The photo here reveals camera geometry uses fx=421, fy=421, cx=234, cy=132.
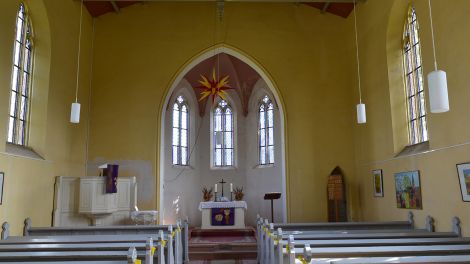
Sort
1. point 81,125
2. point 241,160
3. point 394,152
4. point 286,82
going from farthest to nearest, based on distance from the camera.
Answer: point 241,160 → point 286,82 → point 81,125 → point 394,152

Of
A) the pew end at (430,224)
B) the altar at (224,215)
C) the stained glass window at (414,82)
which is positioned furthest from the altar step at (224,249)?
the stained glass window at (414,82)

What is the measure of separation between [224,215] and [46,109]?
6.15 m

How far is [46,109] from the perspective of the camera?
32.4 feet

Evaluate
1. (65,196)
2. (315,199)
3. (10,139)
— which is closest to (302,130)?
(315,199)

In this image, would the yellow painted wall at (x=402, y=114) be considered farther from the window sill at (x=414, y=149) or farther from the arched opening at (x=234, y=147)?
the arched opening at (x=234, y=147)

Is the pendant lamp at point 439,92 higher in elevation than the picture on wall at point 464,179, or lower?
higher

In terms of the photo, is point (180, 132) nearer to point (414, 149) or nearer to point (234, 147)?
point (234, 147)

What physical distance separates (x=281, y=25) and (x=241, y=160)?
6.13 meters

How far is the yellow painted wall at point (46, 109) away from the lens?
8.23 m

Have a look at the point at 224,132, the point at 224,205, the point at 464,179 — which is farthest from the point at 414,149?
the point at 224,132

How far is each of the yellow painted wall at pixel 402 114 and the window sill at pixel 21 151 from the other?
820 centimetres

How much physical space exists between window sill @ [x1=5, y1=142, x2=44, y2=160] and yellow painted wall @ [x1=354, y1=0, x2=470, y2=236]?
8.20 meters

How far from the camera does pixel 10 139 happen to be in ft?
29.9

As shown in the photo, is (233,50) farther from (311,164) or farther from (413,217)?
(413,217)
